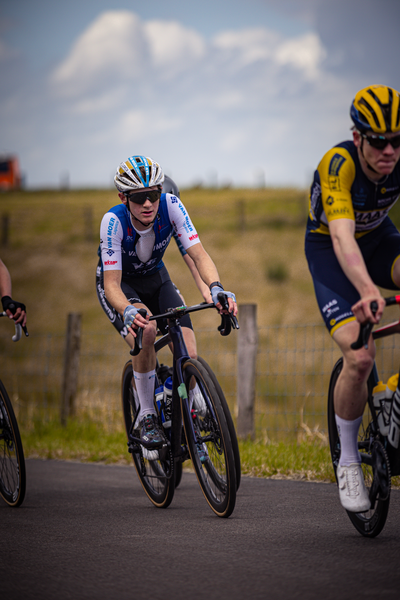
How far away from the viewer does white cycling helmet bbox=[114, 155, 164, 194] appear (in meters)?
4.70

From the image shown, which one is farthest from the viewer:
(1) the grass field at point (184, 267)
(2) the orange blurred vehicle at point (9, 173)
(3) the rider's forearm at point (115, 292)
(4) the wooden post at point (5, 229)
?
(2) the orange blurred vehicle at point (9, 173)

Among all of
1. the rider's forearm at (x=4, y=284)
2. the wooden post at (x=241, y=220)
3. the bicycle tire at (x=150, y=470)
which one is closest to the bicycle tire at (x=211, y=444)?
the bicycle tire at (x=150, y=470)

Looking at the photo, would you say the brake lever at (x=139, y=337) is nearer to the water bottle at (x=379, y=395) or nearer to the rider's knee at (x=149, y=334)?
the rider's knee at (x=149, y=334)

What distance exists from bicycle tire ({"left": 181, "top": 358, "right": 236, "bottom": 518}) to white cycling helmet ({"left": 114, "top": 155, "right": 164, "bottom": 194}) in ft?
4.25

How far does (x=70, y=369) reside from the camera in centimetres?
1002

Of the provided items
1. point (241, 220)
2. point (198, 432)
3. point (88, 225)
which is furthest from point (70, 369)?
point (88, 225)

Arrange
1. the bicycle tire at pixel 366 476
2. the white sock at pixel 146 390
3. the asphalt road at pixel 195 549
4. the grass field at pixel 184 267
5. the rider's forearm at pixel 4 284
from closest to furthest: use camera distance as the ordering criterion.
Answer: the asphalt road at pixel 195 549 < the bicycle tire at pixel 366 476 < the white sock at pixel 146 390 < the rider's forearm at pixel 4 284 < the grass field at pixel 184 267

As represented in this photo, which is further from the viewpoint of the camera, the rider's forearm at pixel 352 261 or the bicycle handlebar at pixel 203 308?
the bicycle handlebar at pixel 203 308

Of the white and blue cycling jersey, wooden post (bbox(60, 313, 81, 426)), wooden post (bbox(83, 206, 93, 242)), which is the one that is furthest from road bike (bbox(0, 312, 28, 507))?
wooden post (bbox(83, 206, 93, 242))

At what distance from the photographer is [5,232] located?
39.2 metres

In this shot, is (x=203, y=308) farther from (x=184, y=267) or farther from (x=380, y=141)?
(x=184, y=267)

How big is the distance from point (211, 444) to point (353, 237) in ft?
5.66

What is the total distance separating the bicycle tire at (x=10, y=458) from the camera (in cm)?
481

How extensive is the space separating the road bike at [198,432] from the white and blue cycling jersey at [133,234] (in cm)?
59
